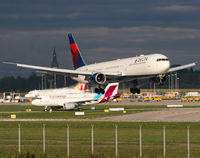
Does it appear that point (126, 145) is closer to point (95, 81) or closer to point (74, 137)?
point (74, 137)

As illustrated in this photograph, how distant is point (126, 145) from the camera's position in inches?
2259

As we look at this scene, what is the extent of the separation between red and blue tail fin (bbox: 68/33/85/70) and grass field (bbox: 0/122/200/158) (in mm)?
27675

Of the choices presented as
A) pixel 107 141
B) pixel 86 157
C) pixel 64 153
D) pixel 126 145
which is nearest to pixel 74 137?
pixel 107 141

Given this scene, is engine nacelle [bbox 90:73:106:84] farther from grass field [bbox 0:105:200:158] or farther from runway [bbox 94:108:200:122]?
runway [bbox 94:108:200:122]

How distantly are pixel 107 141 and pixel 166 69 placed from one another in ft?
69.3

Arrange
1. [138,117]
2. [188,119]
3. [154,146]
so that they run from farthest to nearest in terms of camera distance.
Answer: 1. [138,117]
2. [188,119]
3. [154,146]

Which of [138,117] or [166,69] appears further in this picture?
[138,117]

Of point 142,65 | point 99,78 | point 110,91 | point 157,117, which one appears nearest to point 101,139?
point 142,65

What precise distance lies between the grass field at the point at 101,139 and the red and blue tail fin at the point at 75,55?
1090 inches

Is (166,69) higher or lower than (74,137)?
higher

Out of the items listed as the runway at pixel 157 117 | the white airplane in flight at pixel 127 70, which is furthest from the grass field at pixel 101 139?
the runway at pixel 157 117

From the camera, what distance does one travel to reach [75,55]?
119 metres

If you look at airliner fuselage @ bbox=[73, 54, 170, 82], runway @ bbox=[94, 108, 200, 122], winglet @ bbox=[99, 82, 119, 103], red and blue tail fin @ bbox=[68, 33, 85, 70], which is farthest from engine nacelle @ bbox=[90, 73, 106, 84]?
winglet @ bbox=[99, 82, 119, 103]

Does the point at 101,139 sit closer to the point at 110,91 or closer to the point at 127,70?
the point at 127,70
